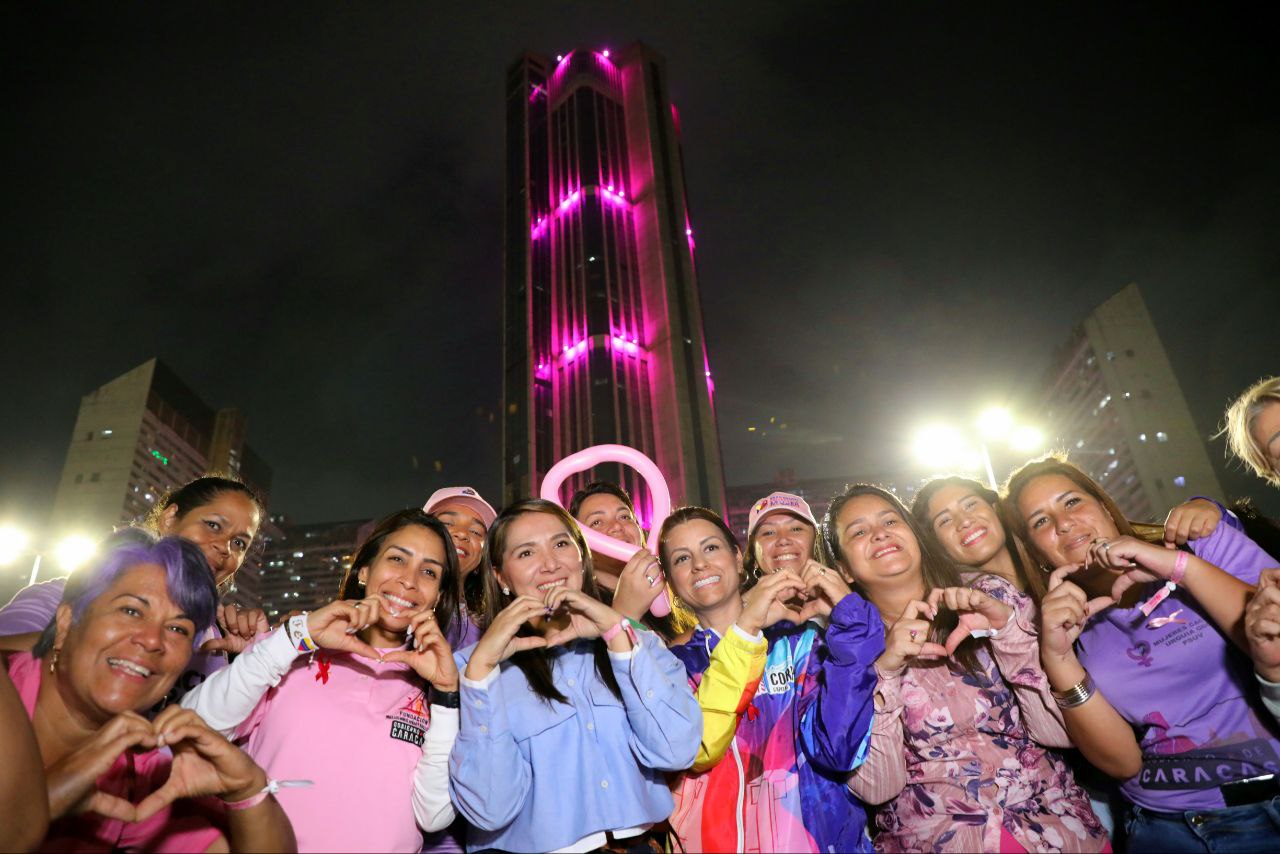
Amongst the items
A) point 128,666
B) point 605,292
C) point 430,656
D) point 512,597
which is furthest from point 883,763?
point 605,292

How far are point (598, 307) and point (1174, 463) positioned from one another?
5886cm

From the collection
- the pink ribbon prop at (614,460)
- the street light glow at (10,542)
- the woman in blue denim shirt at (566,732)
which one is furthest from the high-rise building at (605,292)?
the woman in blue denim shirt at (566,732)

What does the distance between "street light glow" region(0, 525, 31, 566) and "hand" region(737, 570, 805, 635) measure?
21476 millimetres

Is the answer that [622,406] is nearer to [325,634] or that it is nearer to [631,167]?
[631,167]

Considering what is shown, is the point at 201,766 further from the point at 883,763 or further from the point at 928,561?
the point at 928,561

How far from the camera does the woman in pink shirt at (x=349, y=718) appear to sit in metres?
2.86

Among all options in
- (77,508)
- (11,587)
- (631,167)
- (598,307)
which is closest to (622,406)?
(598,307)

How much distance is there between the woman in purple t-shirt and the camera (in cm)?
305

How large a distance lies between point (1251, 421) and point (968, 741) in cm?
279

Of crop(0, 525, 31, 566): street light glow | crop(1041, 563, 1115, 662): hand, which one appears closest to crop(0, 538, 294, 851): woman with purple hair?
crop(1041, 563, 1115, 662): hand

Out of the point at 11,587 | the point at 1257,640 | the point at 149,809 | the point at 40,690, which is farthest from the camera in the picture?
the point at 11,587

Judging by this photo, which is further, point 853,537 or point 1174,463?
point 1174,463

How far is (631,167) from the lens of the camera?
4741cm

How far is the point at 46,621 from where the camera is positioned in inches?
139
